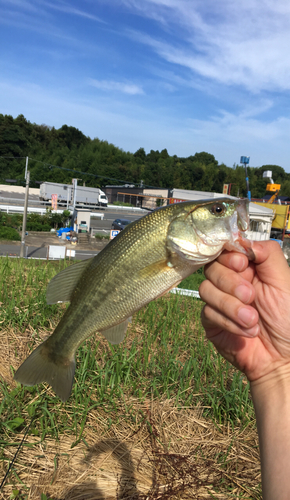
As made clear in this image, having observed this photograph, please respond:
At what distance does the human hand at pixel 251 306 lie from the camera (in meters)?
1.53

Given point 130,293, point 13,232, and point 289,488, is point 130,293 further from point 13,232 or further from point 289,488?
point 13,232

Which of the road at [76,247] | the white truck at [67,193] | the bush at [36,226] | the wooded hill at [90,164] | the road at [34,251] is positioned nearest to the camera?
the road at [34,251]

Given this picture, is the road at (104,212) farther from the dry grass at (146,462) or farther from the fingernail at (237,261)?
the fingernail at (237,261)

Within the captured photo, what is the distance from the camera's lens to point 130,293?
1570 mm

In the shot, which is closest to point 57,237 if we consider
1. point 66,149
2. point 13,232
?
point 13,232

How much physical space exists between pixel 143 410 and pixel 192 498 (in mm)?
845

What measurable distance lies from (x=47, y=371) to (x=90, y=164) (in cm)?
8101

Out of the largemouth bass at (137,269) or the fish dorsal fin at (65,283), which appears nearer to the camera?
the largemouth bass at (137,269)

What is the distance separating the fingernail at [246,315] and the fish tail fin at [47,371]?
2.64 ft

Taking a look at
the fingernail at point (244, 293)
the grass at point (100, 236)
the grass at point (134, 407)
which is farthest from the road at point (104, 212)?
the fingernail at point (244, 293)

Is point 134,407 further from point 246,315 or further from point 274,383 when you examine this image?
point 246,315

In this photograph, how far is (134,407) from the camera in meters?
3.14

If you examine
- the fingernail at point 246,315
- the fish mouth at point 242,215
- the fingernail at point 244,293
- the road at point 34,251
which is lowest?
the road at point 34,251

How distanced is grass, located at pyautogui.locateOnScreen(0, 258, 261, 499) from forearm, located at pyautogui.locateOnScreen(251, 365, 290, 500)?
50.1 inches
